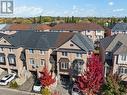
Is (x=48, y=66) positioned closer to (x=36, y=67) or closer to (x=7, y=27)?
(x=36, y=67)

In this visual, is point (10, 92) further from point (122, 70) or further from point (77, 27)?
point (77, 27)

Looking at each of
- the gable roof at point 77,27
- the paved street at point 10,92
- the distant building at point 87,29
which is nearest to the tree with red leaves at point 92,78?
the paved street at point 10,92

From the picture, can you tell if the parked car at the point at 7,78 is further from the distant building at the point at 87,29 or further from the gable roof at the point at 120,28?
the gable roof at the point at 120,28

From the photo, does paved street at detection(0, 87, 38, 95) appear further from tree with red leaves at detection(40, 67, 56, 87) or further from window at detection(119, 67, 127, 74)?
window at detection(119, 67, 127, 74)

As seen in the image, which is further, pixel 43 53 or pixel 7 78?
pixel 7 78

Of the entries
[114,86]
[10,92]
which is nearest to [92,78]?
[114,86]

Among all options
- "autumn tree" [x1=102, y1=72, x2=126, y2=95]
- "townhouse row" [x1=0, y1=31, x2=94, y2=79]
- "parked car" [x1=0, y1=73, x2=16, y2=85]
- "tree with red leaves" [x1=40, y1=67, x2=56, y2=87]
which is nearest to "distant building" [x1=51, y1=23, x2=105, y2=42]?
"townhouse row" [x1=0, y1=31, x2=94, y2=79]

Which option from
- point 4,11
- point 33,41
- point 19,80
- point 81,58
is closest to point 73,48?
point 81,58
